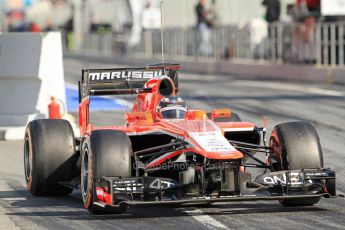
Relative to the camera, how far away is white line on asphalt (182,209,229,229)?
9385mm

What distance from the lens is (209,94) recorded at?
84.6 feet

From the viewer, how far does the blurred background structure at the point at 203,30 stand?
3016 centimetres

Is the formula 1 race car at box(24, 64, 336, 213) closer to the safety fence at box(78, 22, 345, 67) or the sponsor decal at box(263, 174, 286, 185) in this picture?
the sponsor decal at box(263, 174, 286, 185)

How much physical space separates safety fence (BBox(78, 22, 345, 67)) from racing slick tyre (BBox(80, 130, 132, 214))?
18922 mm

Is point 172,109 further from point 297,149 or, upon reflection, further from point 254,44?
point 254,44

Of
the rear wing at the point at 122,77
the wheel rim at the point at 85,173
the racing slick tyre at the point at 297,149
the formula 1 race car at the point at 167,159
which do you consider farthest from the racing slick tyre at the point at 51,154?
the racing slick tyre at the point at 297,149

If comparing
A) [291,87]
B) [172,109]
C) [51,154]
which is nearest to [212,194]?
[172,109]

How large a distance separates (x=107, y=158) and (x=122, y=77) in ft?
8.27

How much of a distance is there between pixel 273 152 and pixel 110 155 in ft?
5.44

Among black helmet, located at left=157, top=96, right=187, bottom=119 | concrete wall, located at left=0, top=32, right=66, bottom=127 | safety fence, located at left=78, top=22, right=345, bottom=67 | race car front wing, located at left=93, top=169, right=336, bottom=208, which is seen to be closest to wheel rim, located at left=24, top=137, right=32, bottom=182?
Result: black helmet, located at left=157, top=96, right=187, bottom=119

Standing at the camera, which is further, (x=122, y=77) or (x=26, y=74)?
(x=26, y=74)

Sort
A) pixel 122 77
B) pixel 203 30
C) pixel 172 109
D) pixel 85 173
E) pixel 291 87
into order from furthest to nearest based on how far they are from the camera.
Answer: pixel 203 30 < pixel 291 87 < pixel 122 77 < pixel 172 109 < pixel 85 173

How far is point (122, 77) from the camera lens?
40.2 ft

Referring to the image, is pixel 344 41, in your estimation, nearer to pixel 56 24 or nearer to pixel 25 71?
pixel 25 71
